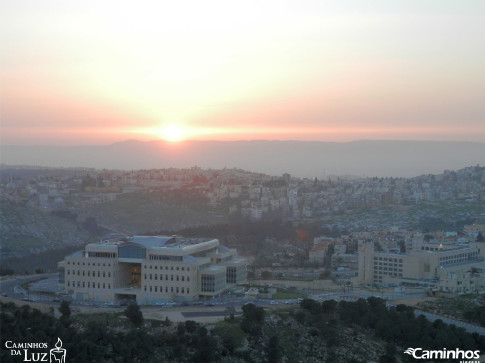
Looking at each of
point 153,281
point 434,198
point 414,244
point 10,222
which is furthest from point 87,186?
point 153,281

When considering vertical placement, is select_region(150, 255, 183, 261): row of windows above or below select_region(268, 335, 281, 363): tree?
above

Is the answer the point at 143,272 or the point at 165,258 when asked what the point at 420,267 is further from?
the point at 143,272

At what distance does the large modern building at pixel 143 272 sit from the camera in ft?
90.0

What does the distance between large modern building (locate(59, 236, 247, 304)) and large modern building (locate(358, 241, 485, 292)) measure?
6.22 meters

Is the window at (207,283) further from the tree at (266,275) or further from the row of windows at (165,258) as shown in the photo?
the tree at (266,275)

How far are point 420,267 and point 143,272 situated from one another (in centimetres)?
1039

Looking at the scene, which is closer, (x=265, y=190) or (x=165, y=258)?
(x=165, y=258)

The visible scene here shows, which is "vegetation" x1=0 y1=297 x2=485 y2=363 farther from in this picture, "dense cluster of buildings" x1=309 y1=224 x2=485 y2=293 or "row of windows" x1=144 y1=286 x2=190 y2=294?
"dense cluster of buildings" x1=309 y1=224 x2=485 y2=293

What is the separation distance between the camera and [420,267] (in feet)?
104

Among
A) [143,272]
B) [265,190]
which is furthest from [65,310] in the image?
[265,190]

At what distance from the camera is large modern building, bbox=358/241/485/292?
31.0 meters

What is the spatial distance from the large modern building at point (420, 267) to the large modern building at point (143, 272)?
6222 millimetres

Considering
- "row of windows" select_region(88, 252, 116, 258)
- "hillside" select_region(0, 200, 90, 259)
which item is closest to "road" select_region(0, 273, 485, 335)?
"row of windows" select_region(88, 252, 116, 258)

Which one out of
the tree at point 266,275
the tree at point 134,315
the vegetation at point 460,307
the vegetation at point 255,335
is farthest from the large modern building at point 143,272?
the vegetation at point 460,307
